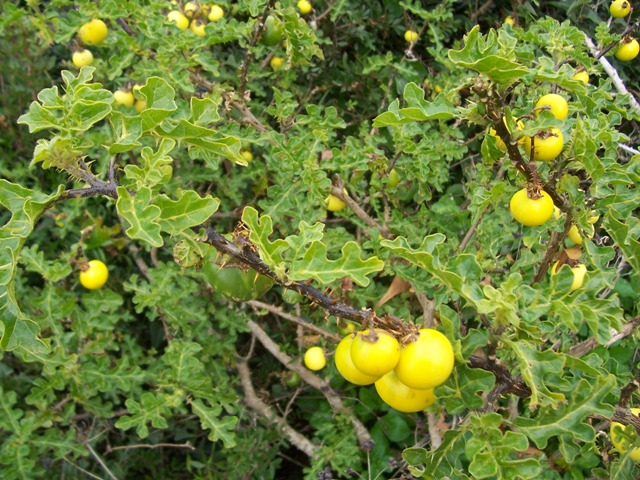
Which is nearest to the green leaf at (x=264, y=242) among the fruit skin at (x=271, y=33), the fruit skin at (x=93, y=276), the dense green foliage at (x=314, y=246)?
the dense green foliage at (x=314, y=246)

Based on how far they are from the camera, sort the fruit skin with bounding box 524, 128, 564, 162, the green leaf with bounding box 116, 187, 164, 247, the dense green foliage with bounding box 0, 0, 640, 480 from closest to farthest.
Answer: the green leaf with bounding box 116, 187, 164, 247
the dense green foliage with bounding box 0, 0, 640, 480
the fruit skin with bounding box 524, 128, 564, 162

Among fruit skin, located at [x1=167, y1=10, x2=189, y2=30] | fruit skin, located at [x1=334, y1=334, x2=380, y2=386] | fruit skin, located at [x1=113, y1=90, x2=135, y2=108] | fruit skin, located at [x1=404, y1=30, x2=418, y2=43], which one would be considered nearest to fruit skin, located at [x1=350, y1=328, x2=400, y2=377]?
fruit skin, located at [x1=334, y1=334, x2=380, y2=386]

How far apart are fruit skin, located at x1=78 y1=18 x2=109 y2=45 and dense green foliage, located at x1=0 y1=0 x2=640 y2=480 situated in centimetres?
10

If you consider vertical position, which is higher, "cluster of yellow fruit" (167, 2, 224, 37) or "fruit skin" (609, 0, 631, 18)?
"fruit skin" (609, 0, 631, 18)

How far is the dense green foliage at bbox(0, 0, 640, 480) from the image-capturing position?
1.25 meters

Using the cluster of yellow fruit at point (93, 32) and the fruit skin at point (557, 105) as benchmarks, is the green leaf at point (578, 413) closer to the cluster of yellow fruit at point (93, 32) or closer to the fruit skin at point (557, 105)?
the fruit skin at point (557, 105)

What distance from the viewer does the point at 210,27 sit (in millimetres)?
2273

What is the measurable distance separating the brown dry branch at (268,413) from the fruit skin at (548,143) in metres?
1.76

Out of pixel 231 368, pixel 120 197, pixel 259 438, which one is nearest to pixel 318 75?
pixel 231 368

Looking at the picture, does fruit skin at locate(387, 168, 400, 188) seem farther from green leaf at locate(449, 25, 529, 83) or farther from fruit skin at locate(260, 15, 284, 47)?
green leaf at locate(449, 25, 529, 83)

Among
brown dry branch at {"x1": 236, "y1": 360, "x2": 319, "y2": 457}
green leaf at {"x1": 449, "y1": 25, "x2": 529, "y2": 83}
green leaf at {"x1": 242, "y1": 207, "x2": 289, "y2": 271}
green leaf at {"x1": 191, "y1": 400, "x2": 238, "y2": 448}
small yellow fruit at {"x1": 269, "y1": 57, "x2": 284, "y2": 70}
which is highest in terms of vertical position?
green leaf at {"x1": 449, "y1": 25, "x2": 529, "y2": 83}

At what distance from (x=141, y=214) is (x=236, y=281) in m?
0.52

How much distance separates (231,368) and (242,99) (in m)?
1.40

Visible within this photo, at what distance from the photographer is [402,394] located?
52.5 inches
